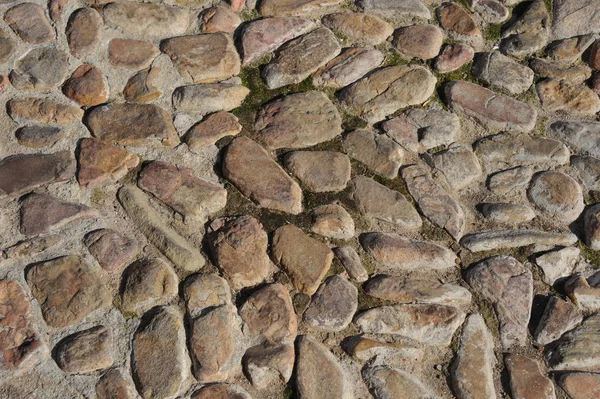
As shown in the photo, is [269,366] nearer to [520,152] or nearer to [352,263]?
[352,263]

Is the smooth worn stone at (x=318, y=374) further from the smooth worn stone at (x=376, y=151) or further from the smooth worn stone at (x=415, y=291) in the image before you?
the smooth worn stone at (x=376, y=151)

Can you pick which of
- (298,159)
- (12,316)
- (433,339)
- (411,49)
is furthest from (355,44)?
(12,316)

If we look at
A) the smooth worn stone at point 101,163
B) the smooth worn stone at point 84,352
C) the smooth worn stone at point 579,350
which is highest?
the smooth worn stone at point 101,163

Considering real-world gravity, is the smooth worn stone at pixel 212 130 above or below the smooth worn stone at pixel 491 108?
below

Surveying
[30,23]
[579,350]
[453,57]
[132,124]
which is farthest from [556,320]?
[30,23]

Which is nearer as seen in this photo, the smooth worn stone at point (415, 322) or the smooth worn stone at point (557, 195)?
the smooth worn stone at point (415, 322)

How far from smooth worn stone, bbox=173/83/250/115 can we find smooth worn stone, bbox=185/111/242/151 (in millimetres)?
36

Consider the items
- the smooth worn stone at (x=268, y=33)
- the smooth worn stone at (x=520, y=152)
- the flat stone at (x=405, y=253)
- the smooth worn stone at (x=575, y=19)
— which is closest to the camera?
the flat stone at (x=405, y=253)

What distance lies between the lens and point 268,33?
2.60 meters

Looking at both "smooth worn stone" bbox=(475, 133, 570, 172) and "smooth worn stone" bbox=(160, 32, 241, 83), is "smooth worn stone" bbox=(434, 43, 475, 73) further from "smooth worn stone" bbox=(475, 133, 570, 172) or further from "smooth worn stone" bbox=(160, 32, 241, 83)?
"smooth worn stone" bbox=(160, 32, 241, 83)

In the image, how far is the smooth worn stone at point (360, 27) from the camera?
104 inches

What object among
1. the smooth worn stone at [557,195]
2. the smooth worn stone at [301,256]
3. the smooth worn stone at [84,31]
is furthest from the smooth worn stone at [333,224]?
the smooth worn stone at [84,31]

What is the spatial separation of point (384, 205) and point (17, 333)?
3.72 feet

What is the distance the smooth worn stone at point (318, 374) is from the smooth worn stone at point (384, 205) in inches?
18.5
